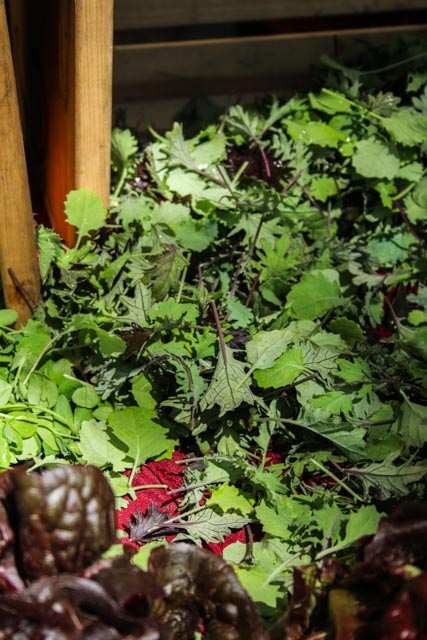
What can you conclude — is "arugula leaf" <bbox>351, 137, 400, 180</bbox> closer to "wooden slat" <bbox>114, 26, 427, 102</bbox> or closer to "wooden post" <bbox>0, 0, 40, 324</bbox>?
"wooden slat" <bbox>114, 26, 427, 102</bbox>

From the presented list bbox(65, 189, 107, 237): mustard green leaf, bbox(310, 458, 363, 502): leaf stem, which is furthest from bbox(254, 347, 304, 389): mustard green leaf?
bbox(65, 189, 107, 237): mustard green leaf

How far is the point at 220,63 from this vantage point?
7.27 ft

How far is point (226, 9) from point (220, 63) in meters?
0.15

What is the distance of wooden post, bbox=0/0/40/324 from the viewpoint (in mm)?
1434

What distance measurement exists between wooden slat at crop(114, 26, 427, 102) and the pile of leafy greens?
24cm

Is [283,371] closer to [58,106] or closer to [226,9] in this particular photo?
[58,106]

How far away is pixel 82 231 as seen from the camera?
175 cm

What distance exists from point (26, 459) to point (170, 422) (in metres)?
0.31

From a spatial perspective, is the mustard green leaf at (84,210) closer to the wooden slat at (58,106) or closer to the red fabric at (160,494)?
the wooden slat at (58,106)

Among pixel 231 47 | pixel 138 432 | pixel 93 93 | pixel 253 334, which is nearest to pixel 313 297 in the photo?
pixel 253 334

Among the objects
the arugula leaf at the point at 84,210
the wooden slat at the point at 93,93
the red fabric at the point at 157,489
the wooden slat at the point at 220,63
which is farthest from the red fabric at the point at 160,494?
the wooden slat at the point at 220,63

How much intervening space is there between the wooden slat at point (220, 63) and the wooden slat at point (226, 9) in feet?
0.21

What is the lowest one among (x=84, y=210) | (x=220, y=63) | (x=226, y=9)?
(x=84, y=210)

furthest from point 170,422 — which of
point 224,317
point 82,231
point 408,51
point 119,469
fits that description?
point 408,51
